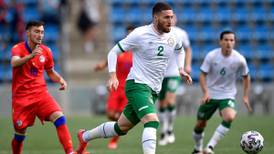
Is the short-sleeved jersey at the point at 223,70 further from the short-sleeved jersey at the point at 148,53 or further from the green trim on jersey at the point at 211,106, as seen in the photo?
the short-sleeved jersey at the point at 148,53

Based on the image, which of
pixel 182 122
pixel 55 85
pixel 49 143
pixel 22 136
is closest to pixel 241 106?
pixel 182 122

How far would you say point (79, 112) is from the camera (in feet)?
83.9

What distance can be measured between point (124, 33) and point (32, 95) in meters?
17.3

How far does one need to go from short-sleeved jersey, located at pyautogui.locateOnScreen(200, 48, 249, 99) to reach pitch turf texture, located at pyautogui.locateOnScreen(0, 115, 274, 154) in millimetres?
1053

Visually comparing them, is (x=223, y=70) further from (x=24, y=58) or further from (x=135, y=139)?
(x=24, y=58)

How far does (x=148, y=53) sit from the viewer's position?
10273mm

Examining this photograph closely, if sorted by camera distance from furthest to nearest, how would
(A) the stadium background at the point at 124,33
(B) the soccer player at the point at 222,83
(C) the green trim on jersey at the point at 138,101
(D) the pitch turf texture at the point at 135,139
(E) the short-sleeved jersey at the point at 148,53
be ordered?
(A) the stadium background at the point at 124,33 → (D) the pitch turf texture at the point at 135,139 → (B) the soccer player at the point at 222,83 → (E) the short-sleeved jersey at the point at 148,53 → (C) the green trim on jersey at the point at 138,101

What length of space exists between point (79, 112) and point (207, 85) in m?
12.7

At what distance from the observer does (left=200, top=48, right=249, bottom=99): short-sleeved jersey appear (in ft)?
42.1

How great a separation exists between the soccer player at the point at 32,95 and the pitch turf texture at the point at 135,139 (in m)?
1.89

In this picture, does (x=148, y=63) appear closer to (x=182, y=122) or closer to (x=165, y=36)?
(x=165, y=36)

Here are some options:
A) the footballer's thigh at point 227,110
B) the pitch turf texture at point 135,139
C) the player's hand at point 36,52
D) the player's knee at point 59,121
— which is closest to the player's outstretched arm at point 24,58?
the player's hand at point 36,52

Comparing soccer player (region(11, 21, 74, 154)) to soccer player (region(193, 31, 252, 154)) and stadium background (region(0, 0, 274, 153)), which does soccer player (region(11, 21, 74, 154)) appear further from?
stadium background (region(0, 0, 274, 153))

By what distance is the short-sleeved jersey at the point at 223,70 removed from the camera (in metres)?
12.8
